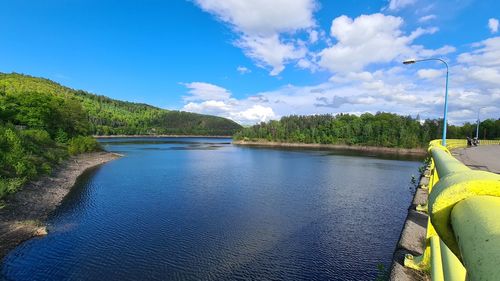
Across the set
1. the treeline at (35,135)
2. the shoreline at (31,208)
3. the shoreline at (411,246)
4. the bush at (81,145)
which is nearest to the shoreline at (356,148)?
the bush at (81,145)

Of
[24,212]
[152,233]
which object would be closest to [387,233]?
[152,233]

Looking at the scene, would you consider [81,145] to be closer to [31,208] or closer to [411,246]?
[31,208]

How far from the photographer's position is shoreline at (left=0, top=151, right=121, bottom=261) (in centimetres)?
1662

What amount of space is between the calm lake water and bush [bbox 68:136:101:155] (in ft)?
72.4

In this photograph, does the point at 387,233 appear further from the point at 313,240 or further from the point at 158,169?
the point at 158,169

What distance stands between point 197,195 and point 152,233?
9.77 meters

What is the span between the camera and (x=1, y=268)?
1369cm

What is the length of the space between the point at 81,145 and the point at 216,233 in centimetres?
4675

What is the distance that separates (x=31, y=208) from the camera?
69.2 feet

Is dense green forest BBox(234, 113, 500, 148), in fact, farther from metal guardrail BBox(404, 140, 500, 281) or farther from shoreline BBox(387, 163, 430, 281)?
metal guardrail BBox(404, 140, 500, 281)

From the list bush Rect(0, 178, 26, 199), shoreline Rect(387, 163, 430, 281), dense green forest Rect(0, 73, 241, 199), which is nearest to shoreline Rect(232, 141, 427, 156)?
dense green forest Rect(0, 73, 241, 199)

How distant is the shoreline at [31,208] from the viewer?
16.6 m

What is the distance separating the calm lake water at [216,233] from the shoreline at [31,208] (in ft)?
2.24

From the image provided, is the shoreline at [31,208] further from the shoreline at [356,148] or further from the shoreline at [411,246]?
the shoreline at [356,148]
